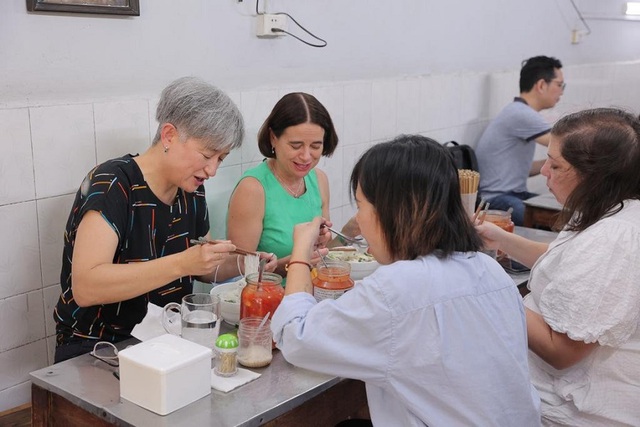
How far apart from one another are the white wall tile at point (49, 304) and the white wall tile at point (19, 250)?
0.05 m

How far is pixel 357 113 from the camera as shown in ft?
11.4

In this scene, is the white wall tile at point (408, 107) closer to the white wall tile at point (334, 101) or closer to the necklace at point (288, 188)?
the white wall tile at point (334, 101)

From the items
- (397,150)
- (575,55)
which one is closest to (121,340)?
(397,150)

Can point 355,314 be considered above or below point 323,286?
above

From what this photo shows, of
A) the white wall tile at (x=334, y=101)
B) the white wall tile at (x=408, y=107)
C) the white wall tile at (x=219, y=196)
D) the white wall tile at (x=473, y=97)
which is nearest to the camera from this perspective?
the white wall tile at (x=219, y=196)

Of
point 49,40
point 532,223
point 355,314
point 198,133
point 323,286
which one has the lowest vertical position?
point 532,223

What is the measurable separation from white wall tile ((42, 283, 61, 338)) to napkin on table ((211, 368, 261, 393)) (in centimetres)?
92

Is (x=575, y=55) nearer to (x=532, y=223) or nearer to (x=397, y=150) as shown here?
(x=532, y=223)

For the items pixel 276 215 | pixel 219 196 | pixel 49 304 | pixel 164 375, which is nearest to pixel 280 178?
pixel 276 215

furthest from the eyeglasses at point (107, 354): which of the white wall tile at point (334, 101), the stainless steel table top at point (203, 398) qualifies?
the white wall tile at point (334, 101)

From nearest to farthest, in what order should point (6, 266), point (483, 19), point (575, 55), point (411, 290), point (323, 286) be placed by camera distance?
point (411, 290)
point (323, 286)
point (6, 266)
point (483, 19)
point (575, 55)

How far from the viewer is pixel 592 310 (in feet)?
5.39

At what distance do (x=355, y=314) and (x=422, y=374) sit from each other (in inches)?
7.0

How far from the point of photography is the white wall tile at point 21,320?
2.15 m
